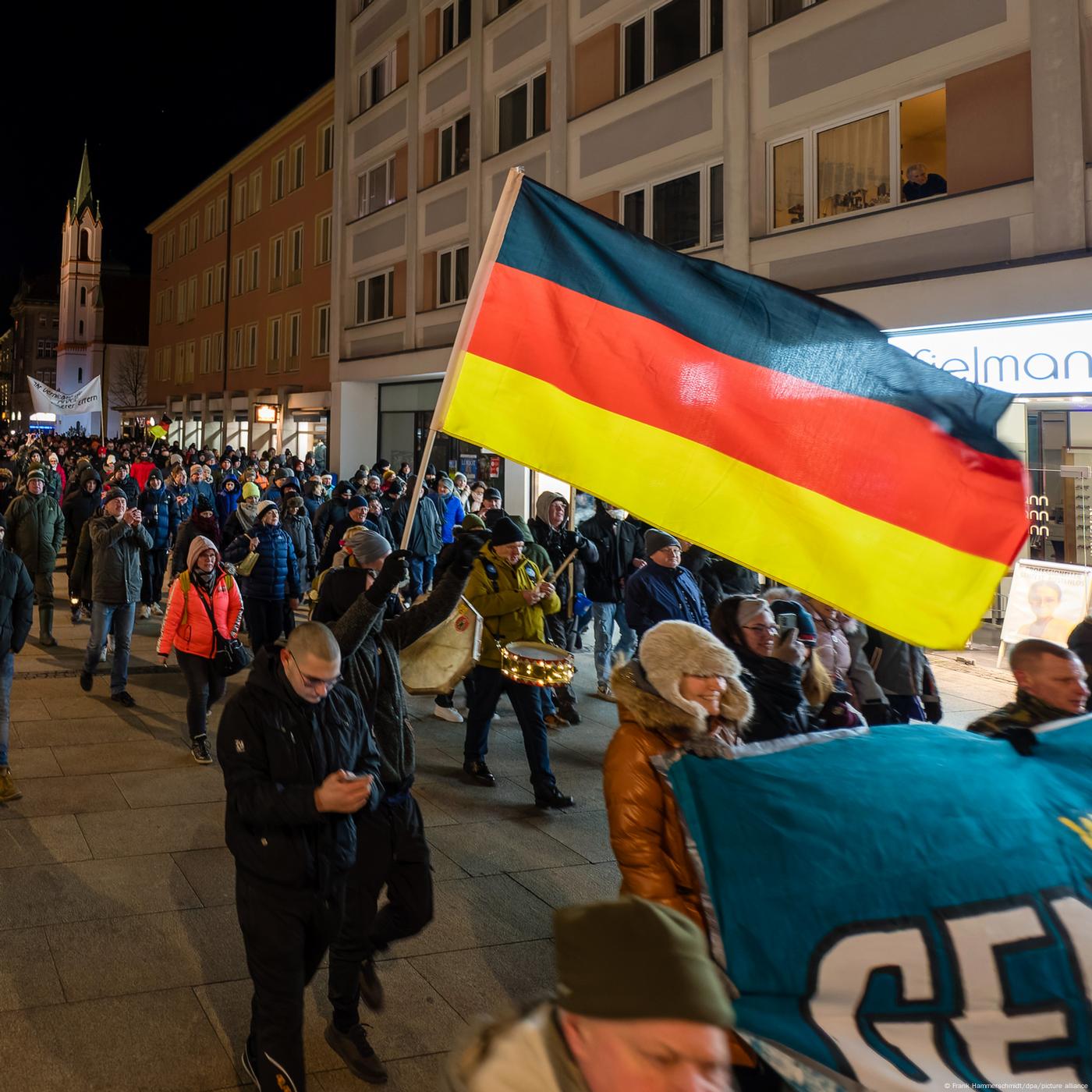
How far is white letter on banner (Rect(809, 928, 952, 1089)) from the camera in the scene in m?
2.89

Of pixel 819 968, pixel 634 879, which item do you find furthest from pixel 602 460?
pixel 819 968

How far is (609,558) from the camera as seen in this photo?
1205 centimetres

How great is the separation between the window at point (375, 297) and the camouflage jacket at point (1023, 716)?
27000mm

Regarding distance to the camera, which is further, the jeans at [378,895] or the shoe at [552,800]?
the shoe at [552,800]

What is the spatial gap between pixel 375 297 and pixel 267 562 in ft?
69.3

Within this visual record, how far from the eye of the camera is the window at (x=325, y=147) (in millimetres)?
36281

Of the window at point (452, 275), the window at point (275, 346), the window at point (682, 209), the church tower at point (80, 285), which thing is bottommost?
the window at point (682, 209)

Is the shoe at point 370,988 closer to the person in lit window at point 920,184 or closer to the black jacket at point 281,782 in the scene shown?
the black jacket at point 281,782

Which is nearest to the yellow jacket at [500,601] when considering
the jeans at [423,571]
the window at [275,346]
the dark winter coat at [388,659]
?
the dark winter coat at [388,659]

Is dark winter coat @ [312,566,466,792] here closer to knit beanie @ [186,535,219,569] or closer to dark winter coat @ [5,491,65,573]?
knit beanie @ [186,535,219,569]

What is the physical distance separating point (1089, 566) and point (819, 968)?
37.2 ft

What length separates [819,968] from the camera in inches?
120

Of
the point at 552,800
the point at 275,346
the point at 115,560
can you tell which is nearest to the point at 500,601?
the point at 552,800

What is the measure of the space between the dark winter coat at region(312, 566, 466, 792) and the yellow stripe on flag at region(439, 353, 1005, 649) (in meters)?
1.12
